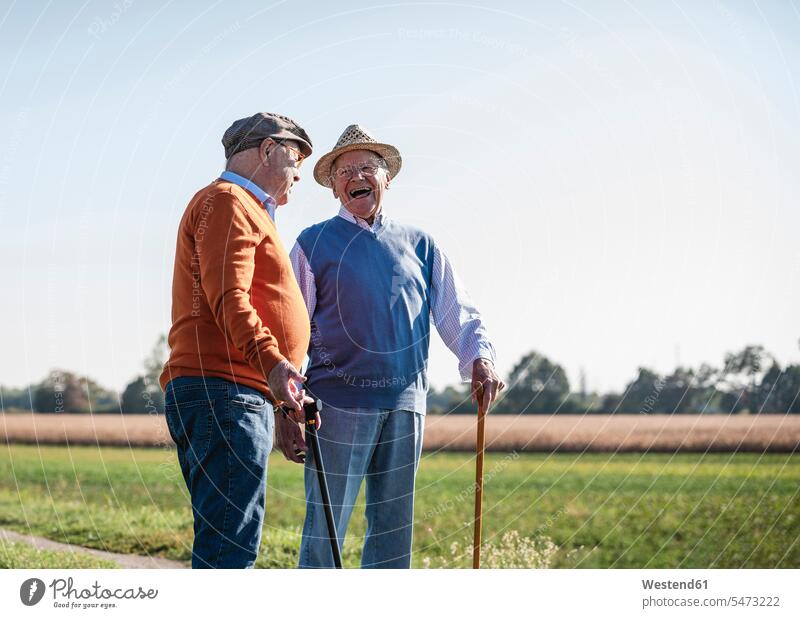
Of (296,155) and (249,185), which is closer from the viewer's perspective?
(249,185)

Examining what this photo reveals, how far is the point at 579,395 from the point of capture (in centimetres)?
2772

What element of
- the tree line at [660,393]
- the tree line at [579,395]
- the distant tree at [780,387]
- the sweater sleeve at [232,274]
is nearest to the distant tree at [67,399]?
the tree line at [579,395]

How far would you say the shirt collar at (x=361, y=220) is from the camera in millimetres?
4574

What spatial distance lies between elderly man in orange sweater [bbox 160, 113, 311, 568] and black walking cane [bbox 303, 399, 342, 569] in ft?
0.27

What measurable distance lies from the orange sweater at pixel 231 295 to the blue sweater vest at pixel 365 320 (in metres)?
0.46

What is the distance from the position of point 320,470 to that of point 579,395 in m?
24.3

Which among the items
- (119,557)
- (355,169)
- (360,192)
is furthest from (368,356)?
(119,557)

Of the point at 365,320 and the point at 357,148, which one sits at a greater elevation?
the point at 357,148

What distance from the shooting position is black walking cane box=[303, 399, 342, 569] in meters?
3.95

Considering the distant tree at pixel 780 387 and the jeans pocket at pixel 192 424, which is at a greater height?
the distant tree at pixel 780 387

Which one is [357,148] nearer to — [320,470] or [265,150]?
[265,150]

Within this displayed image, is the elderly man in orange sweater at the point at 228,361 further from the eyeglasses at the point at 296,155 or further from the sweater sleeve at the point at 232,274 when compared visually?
the eyeglasses at the point at 296,155
